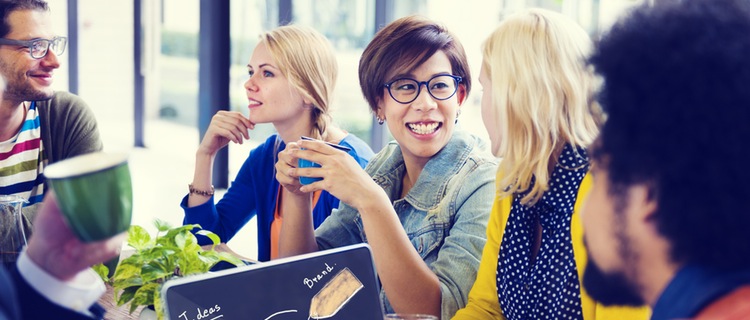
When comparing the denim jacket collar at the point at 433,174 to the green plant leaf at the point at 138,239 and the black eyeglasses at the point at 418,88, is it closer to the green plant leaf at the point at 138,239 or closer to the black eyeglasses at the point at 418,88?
the black eyeglasses at the point at 418,88

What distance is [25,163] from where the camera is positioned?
7.76 ft

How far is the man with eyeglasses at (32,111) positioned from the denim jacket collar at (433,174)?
1.04 metres

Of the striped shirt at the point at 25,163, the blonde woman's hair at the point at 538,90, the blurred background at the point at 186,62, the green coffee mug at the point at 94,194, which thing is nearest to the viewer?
the green coffee mug at the point at 94,194

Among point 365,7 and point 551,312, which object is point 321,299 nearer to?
point 551,312

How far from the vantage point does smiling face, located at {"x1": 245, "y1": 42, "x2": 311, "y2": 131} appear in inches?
94.5

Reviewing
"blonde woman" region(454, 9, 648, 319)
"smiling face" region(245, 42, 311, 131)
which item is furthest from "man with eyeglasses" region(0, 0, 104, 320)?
"blonde woman" region(454, 9, 648, 319)

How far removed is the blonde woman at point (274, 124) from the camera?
7.83ft

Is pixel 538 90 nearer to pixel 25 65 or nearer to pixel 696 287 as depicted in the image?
pixel 696 287

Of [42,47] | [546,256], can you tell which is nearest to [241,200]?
[42,47]

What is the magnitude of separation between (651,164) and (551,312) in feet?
3.10

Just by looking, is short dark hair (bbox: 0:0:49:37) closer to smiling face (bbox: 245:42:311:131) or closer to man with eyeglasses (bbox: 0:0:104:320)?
man with eyeglasses (bbox: 0:0:104:320)

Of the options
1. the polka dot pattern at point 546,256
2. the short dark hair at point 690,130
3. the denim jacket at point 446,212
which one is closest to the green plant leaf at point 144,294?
the denim jacket at point 446,212

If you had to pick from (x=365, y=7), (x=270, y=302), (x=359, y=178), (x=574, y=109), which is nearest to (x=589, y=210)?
(x=270, y=302)

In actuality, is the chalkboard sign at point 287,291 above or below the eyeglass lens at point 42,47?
below
